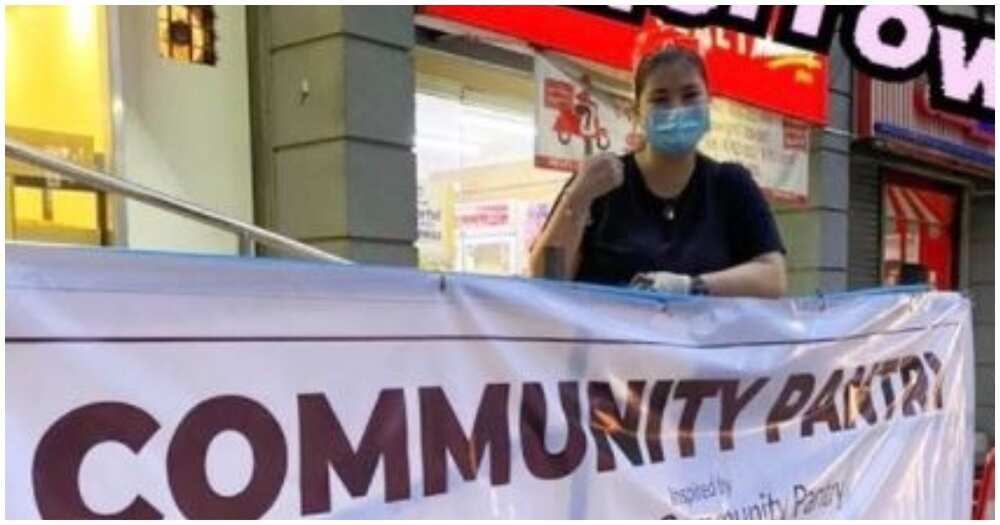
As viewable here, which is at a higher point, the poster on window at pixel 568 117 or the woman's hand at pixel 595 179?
the poster on window at pixel 568 117

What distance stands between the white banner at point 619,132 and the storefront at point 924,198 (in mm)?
1132

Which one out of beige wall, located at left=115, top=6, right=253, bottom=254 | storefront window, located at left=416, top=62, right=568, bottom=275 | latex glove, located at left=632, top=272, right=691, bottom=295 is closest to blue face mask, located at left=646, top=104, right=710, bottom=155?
latex glove, located at left=632, top=272, right=691, bottom=295

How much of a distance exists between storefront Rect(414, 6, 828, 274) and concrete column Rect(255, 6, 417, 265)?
1.39ft

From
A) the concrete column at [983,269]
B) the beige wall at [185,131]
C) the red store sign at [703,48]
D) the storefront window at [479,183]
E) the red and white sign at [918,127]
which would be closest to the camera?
the beige wall at [185,131]

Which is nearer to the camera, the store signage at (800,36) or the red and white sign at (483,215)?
the store signage at (800,36)

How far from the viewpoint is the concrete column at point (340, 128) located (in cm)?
618

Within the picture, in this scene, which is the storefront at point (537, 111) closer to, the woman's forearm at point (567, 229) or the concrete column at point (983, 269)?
the woman's forearm at point (567, 229)

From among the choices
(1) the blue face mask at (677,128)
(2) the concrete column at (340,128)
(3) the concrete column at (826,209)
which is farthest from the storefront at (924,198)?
(1) the blue face mask at (677,128)

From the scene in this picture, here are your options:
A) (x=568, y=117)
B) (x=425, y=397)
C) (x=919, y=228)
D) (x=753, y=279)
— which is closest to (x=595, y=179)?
(x=753, y=279)

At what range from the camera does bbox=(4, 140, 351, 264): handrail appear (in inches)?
95.1

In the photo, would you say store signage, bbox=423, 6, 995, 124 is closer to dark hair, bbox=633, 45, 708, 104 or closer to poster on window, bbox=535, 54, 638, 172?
poster on window, bbox=535, 54, 638, 172

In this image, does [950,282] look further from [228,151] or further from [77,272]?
[77,272]

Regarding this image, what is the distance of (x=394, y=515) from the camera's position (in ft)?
7.35

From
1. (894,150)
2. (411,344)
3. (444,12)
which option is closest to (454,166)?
(444,12)
